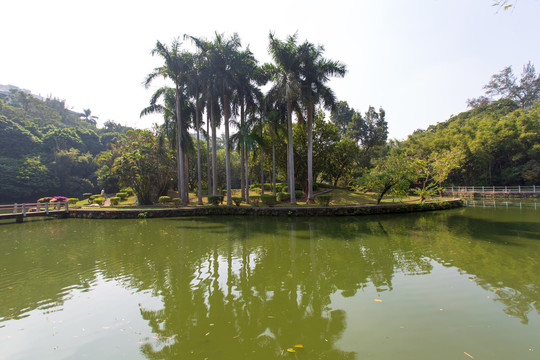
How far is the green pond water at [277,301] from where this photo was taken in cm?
387

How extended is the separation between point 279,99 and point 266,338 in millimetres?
22173

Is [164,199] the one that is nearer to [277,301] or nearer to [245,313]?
[277,301]

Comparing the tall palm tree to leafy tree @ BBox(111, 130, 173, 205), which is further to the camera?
leafy tree @ BBox(111, 130, 173, 205)

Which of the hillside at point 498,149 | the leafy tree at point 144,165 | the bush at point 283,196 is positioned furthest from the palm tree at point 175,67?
the hillside at point 498,149

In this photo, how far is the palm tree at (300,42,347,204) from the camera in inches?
911

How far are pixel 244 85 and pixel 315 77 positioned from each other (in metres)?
7.06

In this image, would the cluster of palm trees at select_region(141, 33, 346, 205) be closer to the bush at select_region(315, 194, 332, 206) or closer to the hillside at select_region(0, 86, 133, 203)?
the bush at select_region(315, 194, 332, 206)

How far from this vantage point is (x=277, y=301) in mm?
5398

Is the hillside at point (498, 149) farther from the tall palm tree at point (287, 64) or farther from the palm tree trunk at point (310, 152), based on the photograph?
the tall palm tree at point (287, 64)

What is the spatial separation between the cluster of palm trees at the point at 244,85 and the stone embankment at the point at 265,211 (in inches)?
99.5

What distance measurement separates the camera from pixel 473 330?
4.13m

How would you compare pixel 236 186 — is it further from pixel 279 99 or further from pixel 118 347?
pixel 118 347

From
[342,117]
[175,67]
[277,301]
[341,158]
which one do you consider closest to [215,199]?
[175,67]

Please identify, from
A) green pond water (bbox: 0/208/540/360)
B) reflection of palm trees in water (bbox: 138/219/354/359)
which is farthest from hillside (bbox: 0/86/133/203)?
reflection of palm trees in water (bbox: 138/219/354/359)
